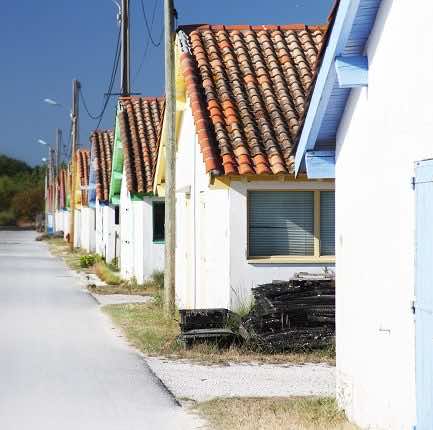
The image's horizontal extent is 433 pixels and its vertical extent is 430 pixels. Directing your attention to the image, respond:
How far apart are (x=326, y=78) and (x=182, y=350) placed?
6.81 m

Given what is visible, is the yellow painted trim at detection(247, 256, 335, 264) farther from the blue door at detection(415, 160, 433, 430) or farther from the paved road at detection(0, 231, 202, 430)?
the blue door at detection(415, 160, 433, 430)

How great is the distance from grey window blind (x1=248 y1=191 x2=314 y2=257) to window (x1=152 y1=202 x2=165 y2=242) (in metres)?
11.6

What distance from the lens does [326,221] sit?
17.2m

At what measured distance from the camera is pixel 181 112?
2233cm

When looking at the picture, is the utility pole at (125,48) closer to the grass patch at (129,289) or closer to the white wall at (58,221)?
the grass patch at (129,289)

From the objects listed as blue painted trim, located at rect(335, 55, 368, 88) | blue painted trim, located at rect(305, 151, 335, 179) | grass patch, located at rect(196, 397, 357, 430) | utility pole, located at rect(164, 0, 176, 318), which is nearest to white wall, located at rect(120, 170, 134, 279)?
utility pole, located at rect(164, 0, 176, 318)

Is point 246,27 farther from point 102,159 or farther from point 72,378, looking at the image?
point 102,159

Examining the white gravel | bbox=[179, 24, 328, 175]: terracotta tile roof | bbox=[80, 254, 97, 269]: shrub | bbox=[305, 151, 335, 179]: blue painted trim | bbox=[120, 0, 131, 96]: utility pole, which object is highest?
bbox=[120, 0, 131, 96]: utility pole

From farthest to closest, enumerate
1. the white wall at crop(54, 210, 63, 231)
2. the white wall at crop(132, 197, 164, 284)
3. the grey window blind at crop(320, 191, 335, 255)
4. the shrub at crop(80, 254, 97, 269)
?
the white wall at crop(54, 210, 63, 231)
the shrub at crop(80, 254, 97, 269)
the white wall at crop(132, 197, 164, 284)
the grey window blind at crop(320, 191, 335, 255)

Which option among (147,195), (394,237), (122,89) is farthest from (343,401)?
(122,89)

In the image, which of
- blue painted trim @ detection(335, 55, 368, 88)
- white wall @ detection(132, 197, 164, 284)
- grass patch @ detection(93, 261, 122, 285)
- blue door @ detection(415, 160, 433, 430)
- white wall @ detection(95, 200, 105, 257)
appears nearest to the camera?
blue door @ detection(415, 160, 433, 430)

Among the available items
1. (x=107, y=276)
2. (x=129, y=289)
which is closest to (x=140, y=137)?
(x=107, y=276)

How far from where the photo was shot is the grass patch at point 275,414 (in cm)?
972

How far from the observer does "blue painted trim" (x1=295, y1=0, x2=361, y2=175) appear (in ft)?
28.6
